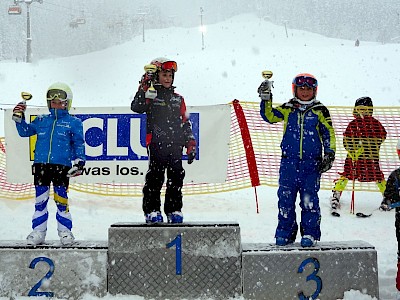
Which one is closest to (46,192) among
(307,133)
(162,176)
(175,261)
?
(162,176)

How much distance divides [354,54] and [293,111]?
1422 inches

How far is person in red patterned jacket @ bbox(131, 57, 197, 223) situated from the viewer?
15.3 ft

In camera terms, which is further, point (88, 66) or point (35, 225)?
point (88, 66)

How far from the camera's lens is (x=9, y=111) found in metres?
7.90

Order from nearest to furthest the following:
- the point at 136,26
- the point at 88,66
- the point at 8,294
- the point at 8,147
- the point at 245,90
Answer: the point at 8,294, the point at 8,147, the point at 245,90, the point at 88,66, the point at 136,26

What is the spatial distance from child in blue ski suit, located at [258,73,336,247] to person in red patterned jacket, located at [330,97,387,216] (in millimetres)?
3448

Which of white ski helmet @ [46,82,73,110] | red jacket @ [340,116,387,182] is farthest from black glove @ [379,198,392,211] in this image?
red jacket @ [340,116,387,182]

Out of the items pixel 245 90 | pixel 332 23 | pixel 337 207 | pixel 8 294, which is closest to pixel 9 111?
pixel 8 294

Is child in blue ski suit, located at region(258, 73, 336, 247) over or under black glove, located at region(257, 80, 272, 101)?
under

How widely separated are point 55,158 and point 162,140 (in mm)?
1067

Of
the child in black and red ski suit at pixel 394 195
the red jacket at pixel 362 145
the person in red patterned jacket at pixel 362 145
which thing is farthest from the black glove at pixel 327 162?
the red jacket at pixel 362 145

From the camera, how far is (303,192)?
14.8 ft

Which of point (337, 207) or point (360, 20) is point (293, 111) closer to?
point (337, 207)

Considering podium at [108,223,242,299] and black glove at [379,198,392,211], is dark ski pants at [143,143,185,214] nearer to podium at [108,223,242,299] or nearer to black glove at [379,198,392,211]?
podium at [108,223,242,299]
